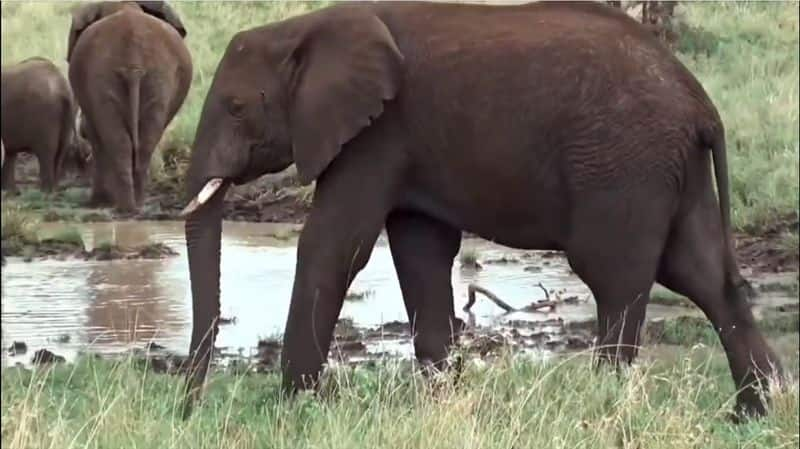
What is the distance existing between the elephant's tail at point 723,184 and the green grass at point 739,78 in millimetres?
1837

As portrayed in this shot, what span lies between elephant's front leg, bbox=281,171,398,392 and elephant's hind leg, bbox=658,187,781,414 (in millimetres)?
962

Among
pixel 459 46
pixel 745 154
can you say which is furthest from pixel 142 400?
pixel 745 154

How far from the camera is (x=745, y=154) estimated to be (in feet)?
23.6

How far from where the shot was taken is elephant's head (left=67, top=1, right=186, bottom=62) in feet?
19.9

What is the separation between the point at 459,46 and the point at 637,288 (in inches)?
37.8

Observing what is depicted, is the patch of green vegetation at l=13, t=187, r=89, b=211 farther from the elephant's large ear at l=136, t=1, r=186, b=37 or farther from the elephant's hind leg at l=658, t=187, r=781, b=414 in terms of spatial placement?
the elephant's hind leg at l=658, t=187, r=781, b=414

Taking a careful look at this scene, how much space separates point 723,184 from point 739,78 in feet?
8.02

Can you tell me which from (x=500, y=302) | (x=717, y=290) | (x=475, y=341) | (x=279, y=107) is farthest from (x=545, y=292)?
(x=279, y=107)

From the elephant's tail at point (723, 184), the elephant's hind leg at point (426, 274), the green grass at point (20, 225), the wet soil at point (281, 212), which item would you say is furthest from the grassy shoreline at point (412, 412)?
the wet soil at point (281, 212)

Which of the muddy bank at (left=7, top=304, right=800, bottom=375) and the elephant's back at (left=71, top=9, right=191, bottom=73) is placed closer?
the muddy bank at (left=7, top=304, right=800, bottom=375)

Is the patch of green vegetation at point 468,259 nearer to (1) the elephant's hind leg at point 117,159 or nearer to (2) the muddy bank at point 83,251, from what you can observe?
(2) the muddy bank at point 83,251

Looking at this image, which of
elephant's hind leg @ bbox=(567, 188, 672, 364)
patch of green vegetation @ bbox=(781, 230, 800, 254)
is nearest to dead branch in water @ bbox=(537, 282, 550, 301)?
patch of green vegetation @ bbox=(781, 230, 800, 254)

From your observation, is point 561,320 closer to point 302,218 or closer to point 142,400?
point 302,218

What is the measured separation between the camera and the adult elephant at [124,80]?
6.07 m
